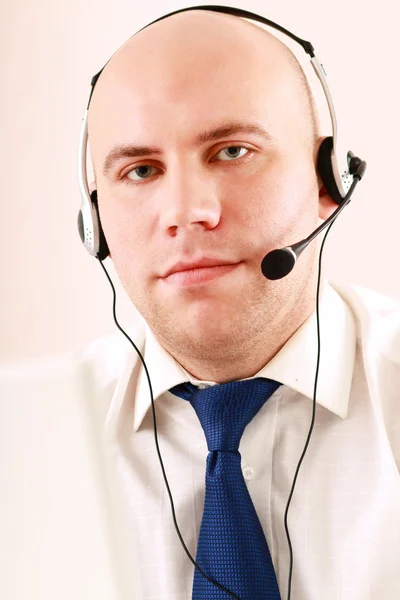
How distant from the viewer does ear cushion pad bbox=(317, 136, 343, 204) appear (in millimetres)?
1270

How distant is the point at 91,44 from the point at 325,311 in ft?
3.73

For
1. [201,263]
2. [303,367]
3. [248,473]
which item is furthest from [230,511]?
[201,263]

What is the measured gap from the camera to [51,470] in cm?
46

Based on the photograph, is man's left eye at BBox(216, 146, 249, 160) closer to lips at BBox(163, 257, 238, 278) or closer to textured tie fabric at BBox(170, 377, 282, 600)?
lips at BBox(163, 257, 238, 278)

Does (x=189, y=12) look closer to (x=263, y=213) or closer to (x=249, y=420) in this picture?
(x=263, y=213)

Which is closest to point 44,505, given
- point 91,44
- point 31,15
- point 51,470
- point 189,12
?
point 51,470

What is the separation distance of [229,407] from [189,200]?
32cm

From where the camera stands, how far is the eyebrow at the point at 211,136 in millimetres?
1162

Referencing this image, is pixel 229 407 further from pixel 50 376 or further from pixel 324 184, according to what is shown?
pixel 50 376

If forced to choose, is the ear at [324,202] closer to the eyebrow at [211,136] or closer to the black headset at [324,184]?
the black headset at [324,184]

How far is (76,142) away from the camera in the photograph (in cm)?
212

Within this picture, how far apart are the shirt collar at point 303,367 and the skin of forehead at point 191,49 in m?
0.36

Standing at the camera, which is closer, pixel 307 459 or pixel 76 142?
pixel 307 459

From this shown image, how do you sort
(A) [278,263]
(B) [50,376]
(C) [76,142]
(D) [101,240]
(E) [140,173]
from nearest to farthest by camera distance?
(B) [50,376] < (A) [278,263] < (E) [140,173] < (D) [101,240] < (C) [76,142]
